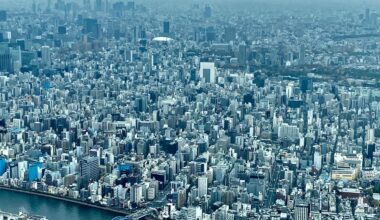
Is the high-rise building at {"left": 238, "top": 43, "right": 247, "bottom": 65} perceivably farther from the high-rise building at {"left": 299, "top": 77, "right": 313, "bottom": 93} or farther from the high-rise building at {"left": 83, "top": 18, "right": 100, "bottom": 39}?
the high-rise building at {"left": 83, "top": 18, "right": 100, "bottom": 39}

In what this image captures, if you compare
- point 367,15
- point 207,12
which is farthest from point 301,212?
point 207,12

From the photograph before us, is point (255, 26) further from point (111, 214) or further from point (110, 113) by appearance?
point (111, 214)

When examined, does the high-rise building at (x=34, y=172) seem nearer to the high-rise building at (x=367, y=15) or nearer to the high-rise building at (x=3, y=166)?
the high-rise building at (x=3, y=166)

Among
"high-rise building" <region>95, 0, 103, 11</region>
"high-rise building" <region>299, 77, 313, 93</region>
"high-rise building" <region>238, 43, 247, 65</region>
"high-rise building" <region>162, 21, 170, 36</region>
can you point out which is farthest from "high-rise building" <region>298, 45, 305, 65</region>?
"high-rise building" <region>95, 0, 103, 11</region>

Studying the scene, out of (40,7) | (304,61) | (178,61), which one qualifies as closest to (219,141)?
(304,61)

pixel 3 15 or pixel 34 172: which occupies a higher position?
pixel 3 15

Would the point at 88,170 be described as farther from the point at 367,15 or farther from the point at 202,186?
the point at 367,15

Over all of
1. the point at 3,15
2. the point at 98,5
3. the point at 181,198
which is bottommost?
the point at 181,198
